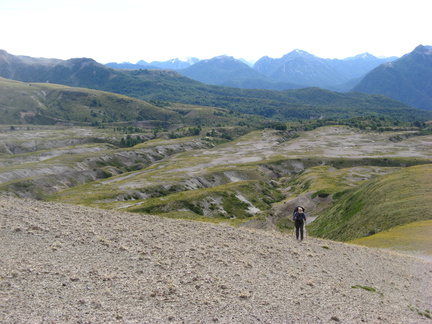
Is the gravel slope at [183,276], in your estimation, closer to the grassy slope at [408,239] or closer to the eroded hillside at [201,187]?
the grassy slope at [408,239]

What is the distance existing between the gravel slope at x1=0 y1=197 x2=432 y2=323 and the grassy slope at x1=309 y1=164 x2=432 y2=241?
22.1m

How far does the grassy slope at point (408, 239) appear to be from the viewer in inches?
1623

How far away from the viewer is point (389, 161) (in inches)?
7741

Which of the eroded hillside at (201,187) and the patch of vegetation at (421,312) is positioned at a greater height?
the patch of vegetation at (421,312)

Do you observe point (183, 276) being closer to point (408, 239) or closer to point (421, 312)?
point (421, 312)

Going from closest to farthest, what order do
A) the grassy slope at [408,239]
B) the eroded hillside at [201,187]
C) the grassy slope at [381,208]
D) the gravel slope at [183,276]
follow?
the gravel slope at [183,276] → the grassy slope at [408,239] → the grassy slope at [381,208] → the eroded hillside at [201,187]

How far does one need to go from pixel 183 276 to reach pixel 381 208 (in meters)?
51.3

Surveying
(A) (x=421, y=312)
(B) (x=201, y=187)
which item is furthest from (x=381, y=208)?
(B) (x=201, y=187)

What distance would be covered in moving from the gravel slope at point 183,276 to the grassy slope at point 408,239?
18.8ft

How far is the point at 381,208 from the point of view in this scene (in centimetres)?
A: 6250

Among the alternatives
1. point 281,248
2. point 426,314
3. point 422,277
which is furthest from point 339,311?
point 422,277

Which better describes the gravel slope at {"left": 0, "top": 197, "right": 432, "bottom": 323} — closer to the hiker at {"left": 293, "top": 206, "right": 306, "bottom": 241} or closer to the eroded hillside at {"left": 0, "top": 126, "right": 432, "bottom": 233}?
the hiker at {"left": 293, "top": 206, "right": 306, "bottom": 241}

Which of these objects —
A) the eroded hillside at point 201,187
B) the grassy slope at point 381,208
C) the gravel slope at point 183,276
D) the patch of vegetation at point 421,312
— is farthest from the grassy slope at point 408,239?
the eroded hillside at point 201,187

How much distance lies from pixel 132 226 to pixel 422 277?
28.1m
